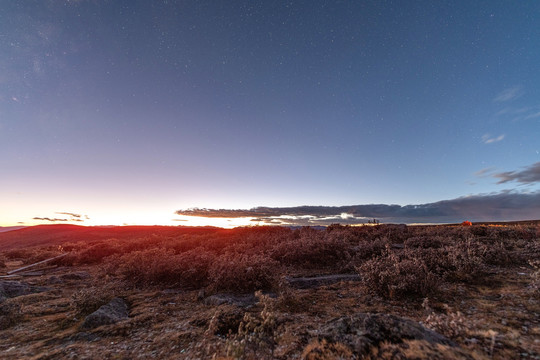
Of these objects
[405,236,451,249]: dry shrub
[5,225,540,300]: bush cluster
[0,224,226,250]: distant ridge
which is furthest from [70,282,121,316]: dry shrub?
[0,224,226,250]: distant ridge

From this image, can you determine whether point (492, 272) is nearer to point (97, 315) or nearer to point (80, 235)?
point (97, 315)

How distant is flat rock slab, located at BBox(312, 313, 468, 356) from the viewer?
143 inches

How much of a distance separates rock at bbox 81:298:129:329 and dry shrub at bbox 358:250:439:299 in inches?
297

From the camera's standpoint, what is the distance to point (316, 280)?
32.0 feet

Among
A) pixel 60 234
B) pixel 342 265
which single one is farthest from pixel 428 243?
pixel 60 234

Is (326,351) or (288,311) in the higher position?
A: (326,351)

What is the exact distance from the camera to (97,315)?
6.52 meters

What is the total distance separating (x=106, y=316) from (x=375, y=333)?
695cm

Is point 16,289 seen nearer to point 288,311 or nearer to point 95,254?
point 95,254

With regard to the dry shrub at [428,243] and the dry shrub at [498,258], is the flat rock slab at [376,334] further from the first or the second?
the dry shrub at [428,243]

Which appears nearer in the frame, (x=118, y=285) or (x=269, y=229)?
(x=118, y=285)

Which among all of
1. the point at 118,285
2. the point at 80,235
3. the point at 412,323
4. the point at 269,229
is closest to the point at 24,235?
the point at 80,235

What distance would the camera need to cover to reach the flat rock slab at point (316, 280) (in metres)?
9.32

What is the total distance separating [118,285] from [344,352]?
11.2 m
